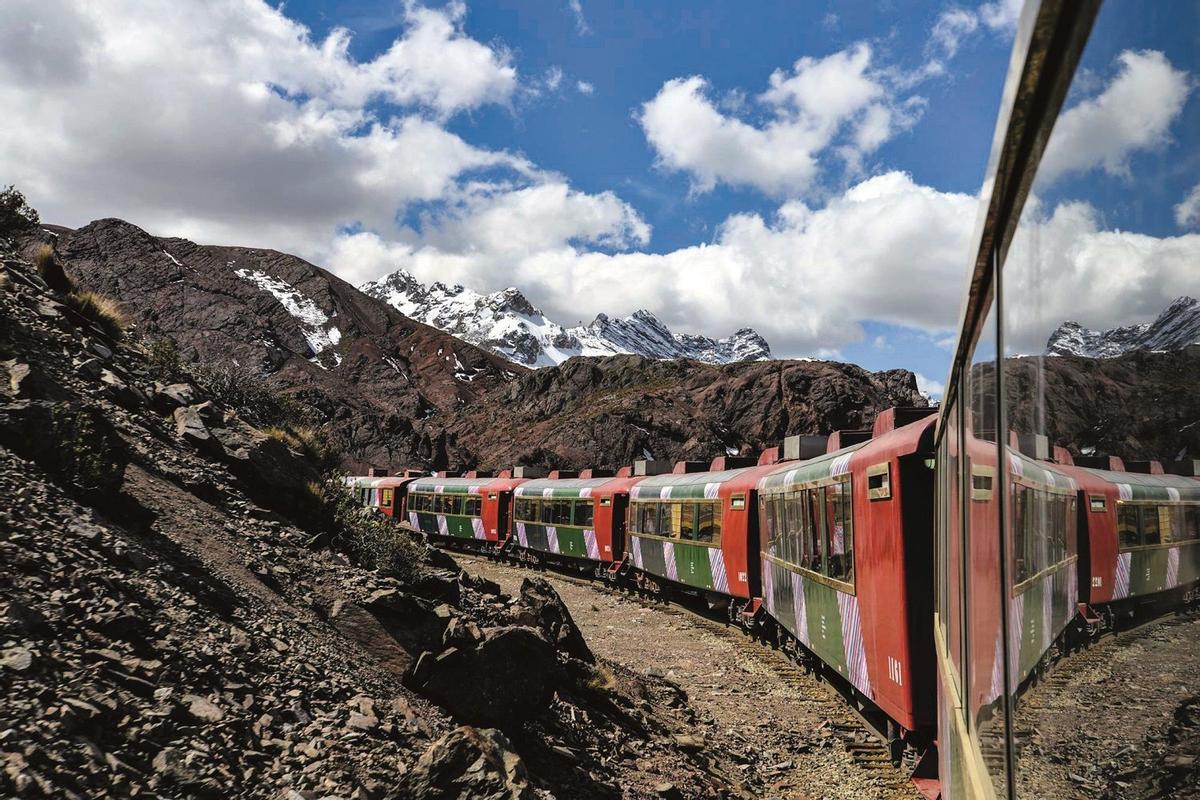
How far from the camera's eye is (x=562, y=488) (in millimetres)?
26172

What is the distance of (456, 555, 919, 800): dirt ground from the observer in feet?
26.9

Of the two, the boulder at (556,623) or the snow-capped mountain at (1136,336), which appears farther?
the boulder at (556,623)

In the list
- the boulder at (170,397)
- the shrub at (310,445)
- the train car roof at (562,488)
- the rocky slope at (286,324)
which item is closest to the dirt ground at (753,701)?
the shrub at (310,445)

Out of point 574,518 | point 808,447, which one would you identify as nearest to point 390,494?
point 574,518

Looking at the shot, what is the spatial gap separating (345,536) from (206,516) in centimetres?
223

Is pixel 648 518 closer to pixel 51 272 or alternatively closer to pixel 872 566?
pixel 872 566

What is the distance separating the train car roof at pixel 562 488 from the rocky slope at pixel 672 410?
4182 centimetres

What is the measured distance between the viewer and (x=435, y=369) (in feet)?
371

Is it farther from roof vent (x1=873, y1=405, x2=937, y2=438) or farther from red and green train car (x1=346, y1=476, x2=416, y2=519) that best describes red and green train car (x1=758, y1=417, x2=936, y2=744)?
red and green train car (x1=346, y1=476, x2=416, y2=519)

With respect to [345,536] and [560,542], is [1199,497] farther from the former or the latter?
[560,542]

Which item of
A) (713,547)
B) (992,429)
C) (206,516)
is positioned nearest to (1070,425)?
(992,429)

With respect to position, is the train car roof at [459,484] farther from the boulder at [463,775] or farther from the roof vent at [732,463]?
the boulder at [463,775]

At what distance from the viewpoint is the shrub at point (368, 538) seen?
1025cm

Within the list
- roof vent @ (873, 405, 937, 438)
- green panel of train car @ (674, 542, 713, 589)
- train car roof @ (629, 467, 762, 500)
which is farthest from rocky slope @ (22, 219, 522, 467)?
roof vent @ (873, 405, 937, 438)
